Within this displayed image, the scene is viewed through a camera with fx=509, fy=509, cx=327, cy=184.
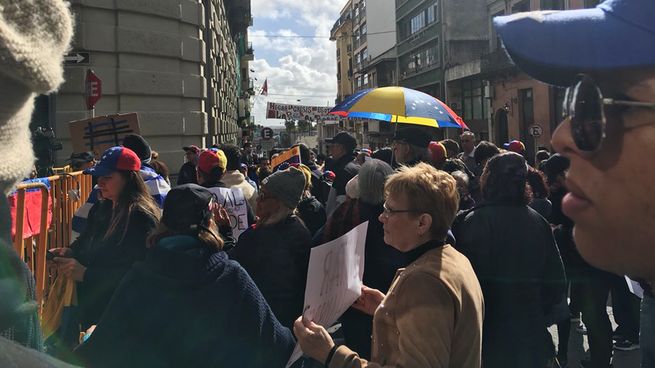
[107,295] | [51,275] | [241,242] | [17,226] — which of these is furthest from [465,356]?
[51,275]

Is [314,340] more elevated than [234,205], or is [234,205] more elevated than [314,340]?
[234,205]

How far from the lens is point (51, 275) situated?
5082 mm

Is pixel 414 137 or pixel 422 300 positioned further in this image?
pixel 414 137

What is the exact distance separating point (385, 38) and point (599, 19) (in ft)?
190

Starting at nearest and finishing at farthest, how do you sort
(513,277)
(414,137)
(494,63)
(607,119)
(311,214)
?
(607,119)
(513,277)
(311,214)
(414,137)
(494,63)

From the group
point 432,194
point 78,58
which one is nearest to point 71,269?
point 432,194

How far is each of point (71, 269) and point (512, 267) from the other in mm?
2985

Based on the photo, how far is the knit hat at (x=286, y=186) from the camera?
143 inches

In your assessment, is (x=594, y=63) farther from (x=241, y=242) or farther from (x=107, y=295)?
(x=107, y=295)

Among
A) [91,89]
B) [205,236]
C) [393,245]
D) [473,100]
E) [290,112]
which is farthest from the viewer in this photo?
[473,100]

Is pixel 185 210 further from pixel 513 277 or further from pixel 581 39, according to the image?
pixel 513 277

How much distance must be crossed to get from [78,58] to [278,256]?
20.5 feet

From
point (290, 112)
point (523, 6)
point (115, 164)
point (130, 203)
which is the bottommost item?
point (130, 203)

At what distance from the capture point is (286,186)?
12.0 feet
